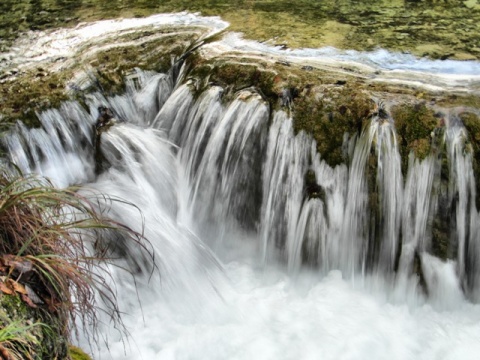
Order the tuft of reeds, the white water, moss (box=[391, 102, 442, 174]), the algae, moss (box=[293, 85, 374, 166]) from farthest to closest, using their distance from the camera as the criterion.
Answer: the algae < moss (box=[293, 85, 374, 166]) < moss (box=[391, 102, 442, 174]) < the white water < the tuft of reeds

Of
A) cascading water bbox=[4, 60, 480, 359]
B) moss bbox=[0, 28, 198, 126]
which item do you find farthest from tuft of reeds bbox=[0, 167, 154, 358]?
moss bbox=[0, 28, 198, 126]

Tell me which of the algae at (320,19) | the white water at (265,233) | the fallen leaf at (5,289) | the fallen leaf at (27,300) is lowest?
the white water at (265,233)

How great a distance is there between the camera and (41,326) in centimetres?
255

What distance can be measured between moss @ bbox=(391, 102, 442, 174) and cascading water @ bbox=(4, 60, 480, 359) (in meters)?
0.07

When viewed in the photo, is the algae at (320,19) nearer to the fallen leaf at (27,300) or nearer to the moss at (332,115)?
the moss at (332,115)

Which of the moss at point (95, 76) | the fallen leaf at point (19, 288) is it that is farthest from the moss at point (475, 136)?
the fallen leaf at point (19, 288)

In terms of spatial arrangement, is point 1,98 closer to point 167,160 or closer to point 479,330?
point 167,160

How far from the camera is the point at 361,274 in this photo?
4.36m

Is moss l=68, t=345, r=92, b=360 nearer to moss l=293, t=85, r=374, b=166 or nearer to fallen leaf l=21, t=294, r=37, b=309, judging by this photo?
fallen leaf l=21, t=294, r=37, b=309

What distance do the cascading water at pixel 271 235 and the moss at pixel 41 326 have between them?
43.8 inches

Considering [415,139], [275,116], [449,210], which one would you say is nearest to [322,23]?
[275,116]

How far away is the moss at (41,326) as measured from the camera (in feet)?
7.97

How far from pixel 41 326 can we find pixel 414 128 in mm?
3203

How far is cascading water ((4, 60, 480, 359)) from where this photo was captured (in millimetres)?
3939
